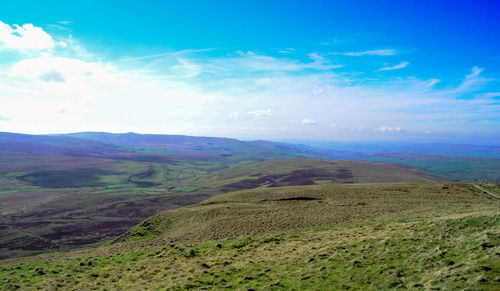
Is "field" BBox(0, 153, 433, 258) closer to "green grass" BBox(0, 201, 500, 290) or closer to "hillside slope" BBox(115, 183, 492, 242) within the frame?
"hillside slope" BBox(115, 183, 492, 242)

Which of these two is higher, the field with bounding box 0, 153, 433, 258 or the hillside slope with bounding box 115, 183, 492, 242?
the hillside slope with bounding box 115, 183, 492, 242

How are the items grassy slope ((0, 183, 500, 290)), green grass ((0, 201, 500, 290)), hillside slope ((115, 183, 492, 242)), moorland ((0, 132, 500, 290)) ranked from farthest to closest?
hillside slope ((115, 183, 492, 242)) < moorland ((0, 132, 500, 290)) < grassy slope ((0, 183, 500, 290)) < green grass ((0, 201, 500, 290))

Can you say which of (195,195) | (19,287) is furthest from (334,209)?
(195,195)

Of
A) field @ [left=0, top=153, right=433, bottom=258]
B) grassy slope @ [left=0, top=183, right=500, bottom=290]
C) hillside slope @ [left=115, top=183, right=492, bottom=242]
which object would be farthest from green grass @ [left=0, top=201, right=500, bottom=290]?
field @ [left=0, top=153, right=433, bottom=258]

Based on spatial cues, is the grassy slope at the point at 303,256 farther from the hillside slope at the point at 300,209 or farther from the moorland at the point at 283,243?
the hillside slope at the point at 300,209

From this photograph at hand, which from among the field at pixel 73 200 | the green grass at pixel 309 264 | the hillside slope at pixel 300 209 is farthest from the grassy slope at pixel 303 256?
the field at pixel 73 200

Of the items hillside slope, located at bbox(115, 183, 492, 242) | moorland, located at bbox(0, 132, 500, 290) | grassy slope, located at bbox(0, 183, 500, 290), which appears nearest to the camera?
grassy slope, located at bbox(0, 183, 500, 290)

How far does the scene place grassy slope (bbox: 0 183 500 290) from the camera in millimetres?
10812

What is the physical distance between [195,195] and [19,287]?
6958 centimetres

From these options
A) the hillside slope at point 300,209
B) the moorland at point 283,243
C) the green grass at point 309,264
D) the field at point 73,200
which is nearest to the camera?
the green grass at point 309,264

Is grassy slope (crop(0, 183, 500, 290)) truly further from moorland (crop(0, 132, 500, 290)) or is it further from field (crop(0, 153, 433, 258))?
field (crop(0, 153, 433, 258))

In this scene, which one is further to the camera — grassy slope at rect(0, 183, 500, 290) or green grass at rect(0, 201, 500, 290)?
grassy slope at rect(0, 183, 500, 290)

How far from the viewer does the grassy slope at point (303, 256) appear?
426 inches

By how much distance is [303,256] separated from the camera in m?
15.6
